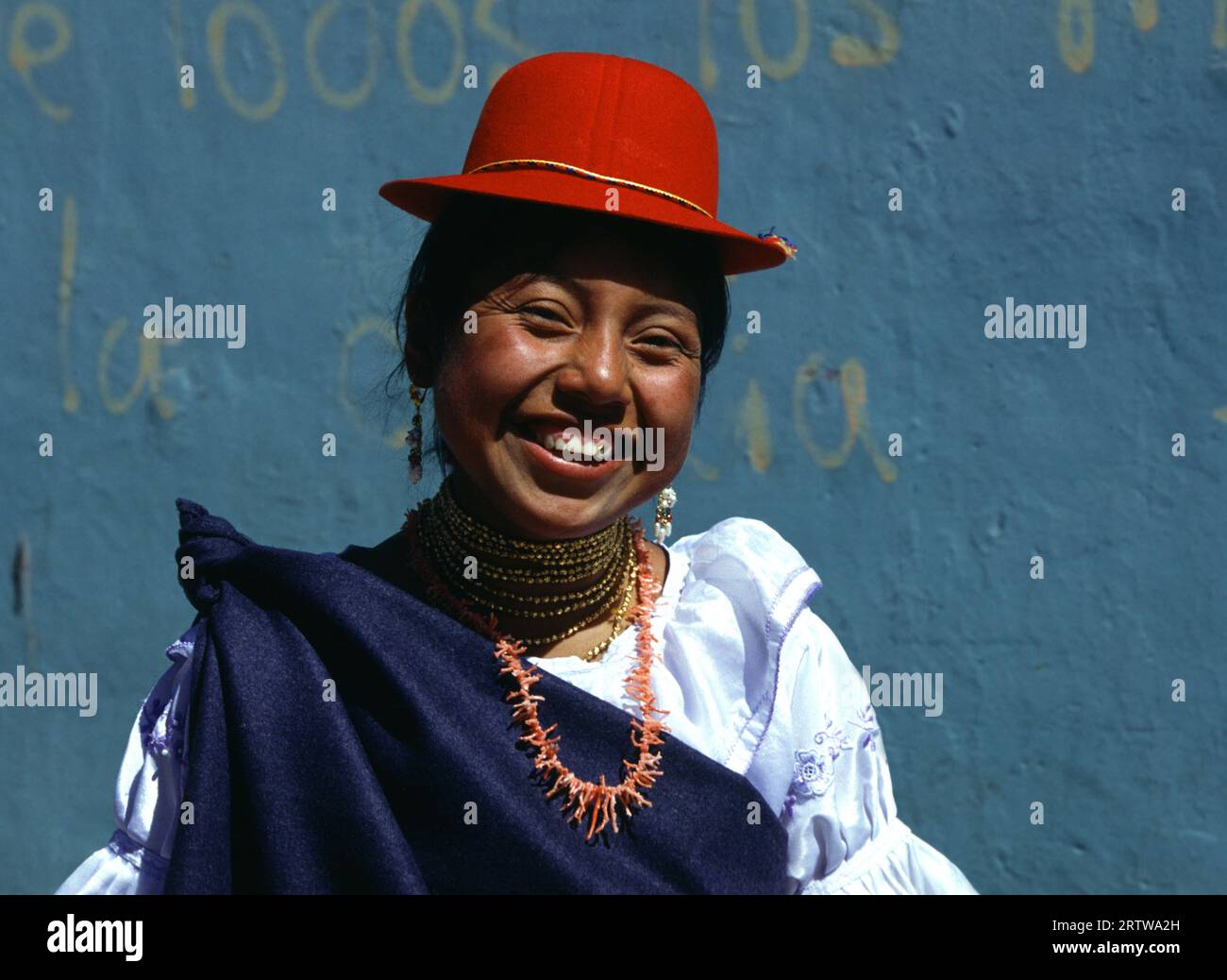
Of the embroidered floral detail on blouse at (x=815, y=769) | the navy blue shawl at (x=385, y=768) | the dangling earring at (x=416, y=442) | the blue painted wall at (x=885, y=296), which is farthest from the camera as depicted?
the blue painted wall at (x=885, y=296)

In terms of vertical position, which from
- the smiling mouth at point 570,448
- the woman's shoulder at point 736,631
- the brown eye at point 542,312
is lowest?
the woman's shoulder at point 736,631

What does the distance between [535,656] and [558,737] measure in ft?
Answer: 0.54

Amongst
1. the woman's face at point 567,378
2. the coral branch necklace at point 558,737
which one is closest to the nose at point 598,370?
the woman's face at point 567,378

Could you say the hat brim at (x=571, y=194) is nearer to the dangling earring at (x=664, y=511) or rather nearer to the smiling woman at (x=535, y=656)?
the smiling woman at (x=535, y=656)

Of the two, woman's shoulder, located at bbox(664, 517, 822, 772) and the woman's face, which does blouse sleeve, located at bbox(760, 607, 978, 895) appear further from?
the woman's face

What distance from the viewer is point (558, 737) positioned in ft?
5.76

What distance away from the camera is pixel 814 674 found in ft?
6.09

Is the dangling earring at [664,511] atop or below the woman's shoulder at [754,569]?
atop

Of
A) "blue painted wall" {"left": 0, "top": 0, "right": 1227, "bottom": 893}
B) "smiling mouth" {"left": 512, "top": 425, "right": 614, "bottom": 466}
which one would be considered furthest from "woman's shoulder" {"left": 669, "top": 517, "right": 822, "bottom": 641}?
"blue painted wall" {"left": 0, "top": 0, "right": 1227, "bottom": 893}

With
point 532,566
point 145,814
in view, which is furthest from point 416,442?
point 145,814

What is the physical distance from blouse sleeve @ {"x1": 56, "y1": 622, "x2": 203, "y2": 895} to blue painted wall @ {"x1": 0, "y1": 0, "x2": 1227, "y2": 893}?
1.38 m

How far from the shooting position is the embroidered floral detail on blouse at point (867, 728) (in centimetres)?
186

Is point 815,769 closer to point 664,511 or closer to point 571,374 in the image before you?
point 664,511

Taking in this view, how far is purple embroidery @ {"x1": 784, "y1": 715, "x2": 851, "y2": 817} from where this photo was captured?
1803 millimetres
